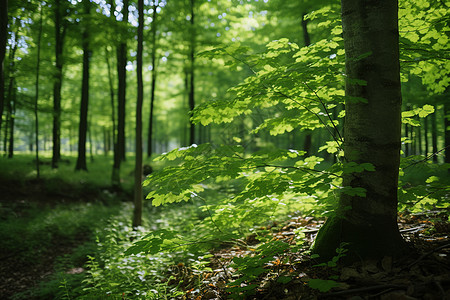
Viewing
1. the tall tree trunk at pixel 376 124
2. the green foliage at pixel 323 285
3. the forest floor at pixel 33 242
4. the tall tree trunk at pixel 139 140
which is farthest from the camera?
the tall tree trunk at pixel 139 140

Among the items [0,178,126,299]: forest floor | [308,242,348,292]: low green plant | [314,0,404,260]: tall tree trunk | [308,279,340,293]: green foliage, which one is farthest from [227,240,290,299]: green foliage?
[0,178,126,299]: forest floor

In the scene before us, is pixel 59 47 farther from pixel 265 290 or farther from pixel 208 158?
pixel 265 290

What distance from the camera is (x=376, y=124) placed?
7.39ft

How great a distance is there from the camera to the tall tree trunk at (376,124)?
223 centimetres

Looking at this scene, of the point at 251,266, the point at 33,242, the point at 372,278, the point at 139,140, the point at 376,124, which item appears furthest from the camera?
the point at 139,140

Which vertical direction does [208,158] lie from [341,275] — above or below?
above

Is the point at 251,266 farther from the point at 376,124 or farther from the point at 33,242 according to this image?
the point at 33,242

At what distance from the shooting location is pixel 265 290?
7.95ft

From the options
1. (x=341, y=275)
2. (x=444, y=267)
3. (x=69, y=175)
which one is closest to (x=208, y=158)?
(x=341, y=275)

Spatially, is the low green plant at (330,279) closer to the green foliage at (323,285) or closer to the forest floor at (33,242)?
the green foliage at (323,285)

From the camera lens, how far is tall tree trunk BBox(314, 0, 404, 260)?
7.32ft

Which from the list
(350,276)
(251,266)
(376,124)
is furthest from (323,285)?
(376,124)

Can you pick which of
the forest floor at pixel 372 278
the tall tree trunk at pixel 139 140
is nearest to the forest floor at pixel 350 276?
the forest floor at pixel 372 278

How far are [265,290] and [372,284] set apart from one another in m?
0.96
